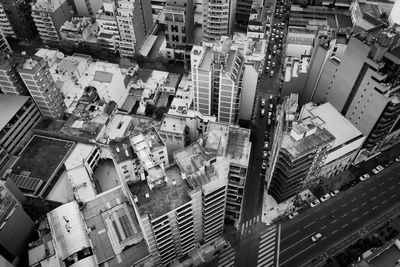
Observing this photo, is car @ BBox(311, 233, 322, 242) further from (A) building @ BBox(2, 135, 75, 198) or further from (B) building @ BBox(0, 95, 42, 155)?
(B) building @ BBox(0, 95, 42, 155)

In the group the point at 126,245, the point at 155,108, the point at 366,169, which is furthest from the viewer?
the point at 155,108

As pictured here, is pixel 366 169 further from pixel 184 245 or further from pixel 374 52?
pixel 184 245

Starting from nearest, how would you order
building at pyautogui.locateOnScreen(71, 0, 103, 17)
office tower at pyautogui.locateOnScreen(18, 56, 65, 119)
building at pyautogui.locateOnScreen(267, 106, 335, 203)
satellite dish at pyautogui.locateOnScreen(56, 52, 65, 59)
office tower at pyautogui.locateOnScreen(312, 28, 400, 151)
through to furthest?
Answer: building at pyautogui.locateOnScreen(267, 106, 335, 203) < office tower at pyautogui.locateOnScreen(312, 28, 400, 151) < office tower at pyautogui.locateOnScreen(18, 56, 65, 119) < satellite dish at pyautogui.locateOnScreen(56, 52, 65, 59) < building at pyautogui.locateOnScreen(71, 0, 103, 17)

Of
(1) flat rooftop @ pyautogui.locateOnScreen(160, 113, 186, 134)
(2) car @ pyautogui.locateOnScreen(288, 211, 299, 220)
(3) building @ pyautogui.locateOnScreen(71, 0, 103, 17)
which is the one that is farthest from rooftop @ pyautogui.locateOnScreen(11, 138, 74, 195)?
(3) building @ pyautogui.locateOnScreen(71, 0, 103, 17)

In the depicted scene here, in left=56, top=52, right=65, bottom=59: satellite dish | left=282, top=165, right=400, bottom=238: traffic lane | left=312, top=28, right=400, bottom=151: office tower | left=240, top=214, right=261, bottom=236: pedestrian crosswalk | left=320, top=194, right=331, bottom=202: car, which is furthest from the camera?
left=56, top=52, right=65, bottom=59: satellite dish

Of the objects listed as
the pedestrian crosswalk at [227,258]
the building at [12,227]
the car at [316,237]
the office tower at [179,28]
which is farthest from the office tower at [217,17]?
the building at [12,227]

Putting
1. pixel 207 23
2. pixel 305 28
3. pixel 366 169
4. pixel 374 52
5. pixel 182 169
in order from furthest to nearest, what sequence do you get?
pixel 305 28 → pixel 207 23 → pixel 366 169 → pixel 374 52 → pixel 182 169

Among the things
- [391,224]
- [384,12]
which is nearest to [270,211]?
[391,224]
